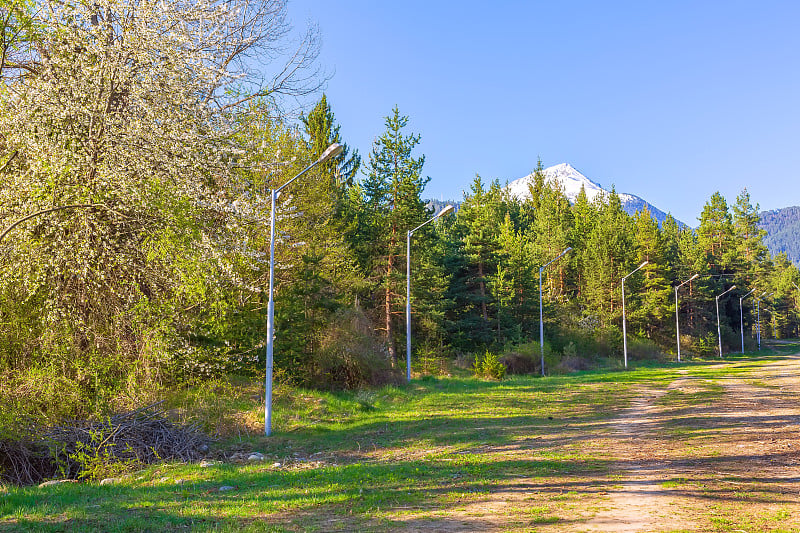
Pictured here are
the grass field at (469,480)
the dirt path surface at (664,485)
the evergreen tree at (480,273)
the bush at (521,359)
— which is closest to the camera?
the dirt path surface at (664,485)

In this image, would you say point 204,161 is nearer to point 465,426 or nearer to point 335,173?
point 465,426

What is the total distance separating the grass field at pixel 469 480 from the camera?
6.99 metres

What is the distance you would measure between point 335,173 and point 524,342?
19.4 meters

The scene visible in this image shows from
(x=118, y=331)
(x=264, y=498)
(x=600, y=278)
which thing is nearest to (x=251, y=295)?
(x=118, y=331)

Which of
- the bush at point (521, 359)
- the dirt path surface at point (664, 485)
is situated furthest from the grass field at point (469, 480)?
the bush at point (521, 359)

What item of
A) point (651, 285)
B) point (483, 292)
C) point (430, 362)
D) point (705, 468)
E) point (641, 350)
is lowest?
point (641, 350)

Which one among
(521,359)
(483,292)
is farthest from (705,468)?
(483,292)

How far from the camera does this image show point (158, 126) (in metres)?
15.8

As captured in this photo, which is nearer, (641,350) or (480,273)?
(480,273)

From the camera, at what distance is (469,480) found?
912 cm

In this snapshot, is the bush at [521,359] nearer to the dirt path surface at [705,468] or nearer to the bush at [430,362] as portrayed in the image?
the bush at [430,362]

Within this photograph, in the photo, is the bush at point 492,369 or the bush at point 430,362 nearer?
the bush at point 492,369

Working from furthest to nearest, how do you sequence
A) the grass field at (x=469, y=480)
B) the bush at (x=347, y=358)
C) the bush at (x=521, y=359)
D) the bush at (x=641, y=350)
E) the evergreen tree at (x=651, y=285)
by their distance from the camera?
the evergreen tree at (x=651, y=285) → the bush at (x=641, y=350) → the bush at (x=521, y=359) → the bush at (x=347, y=358) → the grass field at (x=469, y=480)

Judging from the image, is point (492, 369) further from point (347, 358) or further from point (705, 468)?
point (705, 468)
